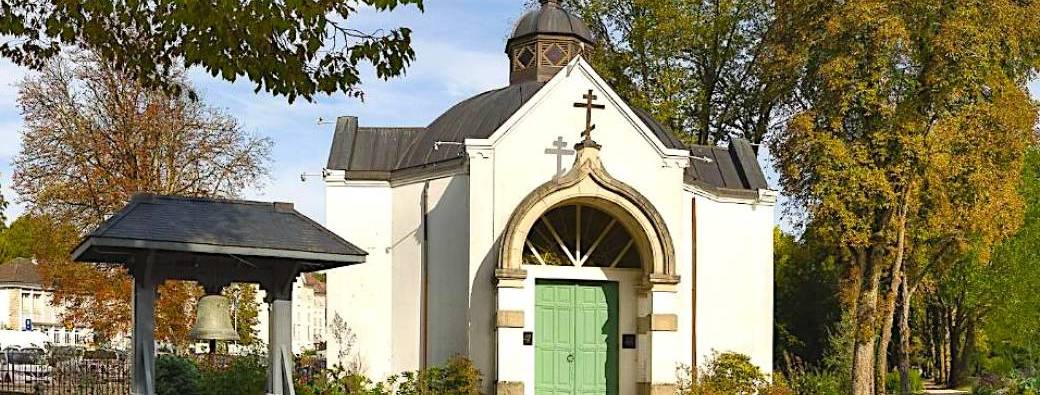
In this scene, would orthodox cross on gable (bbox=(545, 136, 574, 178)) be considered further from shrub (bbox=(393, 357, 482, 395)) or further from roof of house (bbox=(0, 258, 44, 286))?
roof of house (bbox=(0, 258, 44, 286))

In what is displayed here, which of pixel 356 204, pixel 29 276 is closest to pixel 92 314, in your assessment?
pixel 356 204

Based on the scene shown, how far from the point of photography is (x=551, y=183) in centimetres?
2058

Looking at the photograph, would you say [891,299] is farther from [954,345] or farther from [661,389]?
[954,345]

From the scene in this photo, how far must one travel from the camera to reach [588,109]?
2102cm

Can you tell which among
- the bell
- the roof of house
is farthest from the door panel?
the roof of house

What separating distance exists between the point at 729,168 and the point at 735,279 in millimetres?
3016

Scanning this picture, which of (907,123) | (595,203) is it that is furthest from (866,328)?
(595,203)

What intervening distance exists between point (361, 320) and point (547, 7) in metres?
8.14

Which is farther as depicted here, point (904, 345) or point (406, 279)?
point (904, 345)

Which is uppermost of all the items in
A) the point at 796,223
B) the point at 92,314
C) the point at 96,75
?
the point at 96,75

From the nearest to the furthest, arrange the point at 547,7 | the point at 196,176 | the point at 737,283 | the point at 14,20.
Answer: the point at 14,20 → the point at 737,283 → the point at 547,7 → the point at 196,176

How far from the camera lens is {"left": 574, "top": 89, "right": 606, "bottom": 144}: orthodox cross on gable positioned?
67.9ft

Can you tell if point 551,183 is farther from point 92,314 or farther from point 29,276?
point 29,276

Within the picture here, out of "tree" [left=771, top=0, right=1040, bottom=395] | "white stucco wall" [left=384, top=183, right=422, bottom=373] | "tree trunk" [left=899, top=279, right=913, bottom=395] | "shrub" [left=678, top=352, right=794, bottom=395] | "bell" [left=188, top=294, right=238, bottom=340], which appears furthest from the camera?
"tree trunk" [left=899, top=279, right=913, bottom=395]
